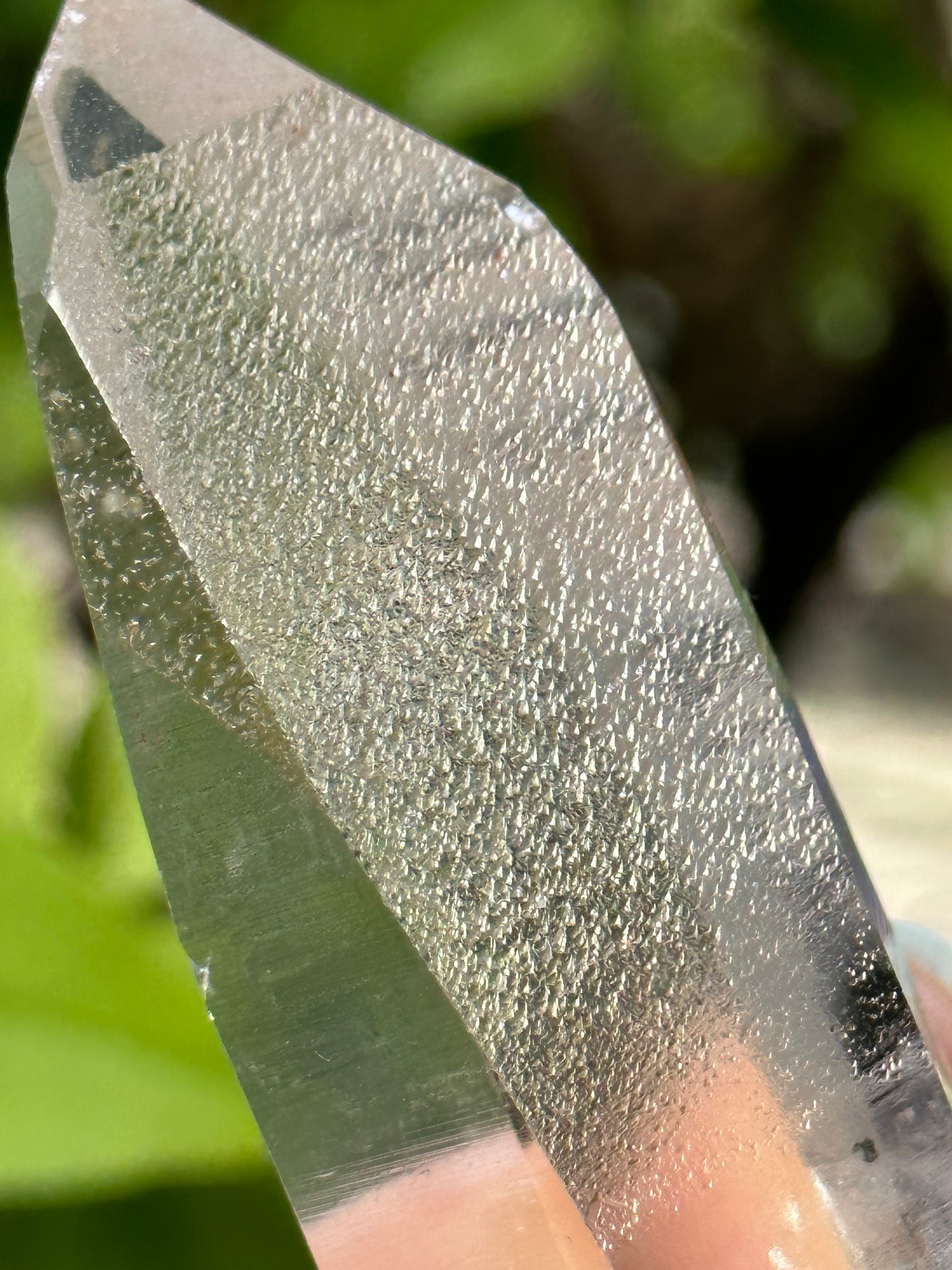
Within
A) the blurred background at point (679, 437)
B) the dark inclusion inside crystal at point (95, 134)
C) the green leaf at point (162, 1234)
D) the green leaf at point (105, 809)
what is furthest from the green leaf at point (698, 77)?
the green leaf at point (162, 1234)

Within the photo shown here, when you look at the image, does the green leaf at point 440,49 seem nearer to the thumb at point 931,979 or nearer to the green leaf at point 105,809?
the green leaf at point 105,809

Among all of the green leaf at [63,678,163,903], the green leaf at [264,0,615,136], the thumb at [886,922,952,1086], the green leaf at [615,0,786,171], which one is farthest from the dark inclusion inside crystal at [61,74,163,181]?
the green leaf at [615,0,786,171]

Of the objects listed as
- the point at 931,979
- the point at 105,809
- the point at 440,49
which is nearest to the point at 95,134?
the point at 931,979

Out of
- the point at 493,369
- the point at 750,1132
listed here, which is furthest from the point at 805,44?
the point at 750,1132

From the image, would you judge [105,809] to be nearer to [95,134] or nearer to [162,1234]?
[162,1234]

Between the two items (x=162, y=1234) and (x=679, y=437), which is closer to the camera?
(x=162, y=1234)

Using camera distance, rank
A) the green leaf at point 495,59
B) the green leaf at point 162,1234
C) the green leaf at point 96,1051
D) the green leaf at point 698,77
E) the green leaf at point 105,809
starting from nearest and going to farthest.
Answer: the green leaf at point 96,1051 → the green leaf at point 162,1234 → the green leaf at point 105,809 → the green leaf at point 495,59 → the green leaf at point 698,77
